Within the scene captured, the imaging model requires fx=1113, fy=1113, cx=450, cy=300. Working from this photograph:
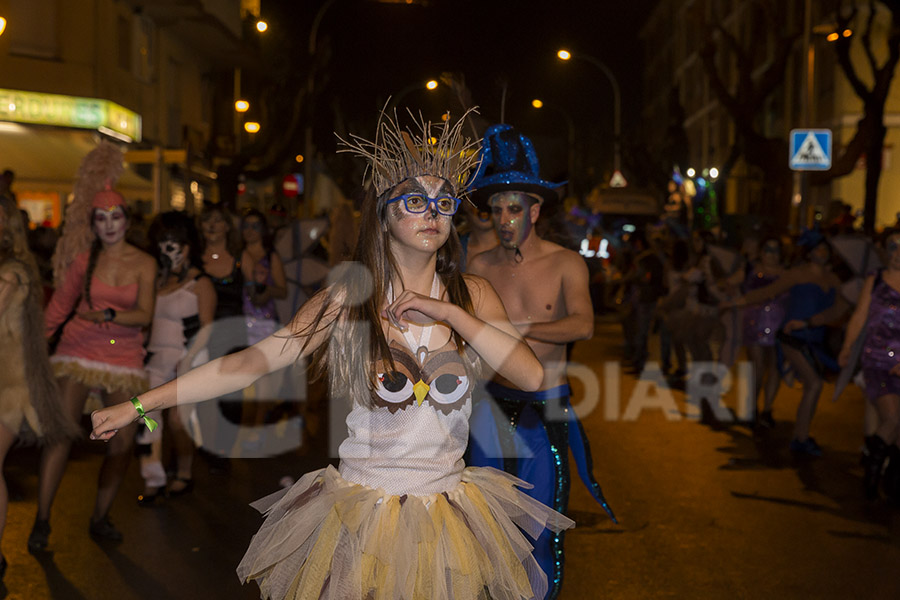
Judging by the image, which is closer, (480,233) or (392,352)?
(392,352)

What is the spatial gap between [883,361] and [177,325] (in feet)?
16.4

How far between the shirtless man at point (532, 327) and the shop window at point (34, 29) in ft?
67.2

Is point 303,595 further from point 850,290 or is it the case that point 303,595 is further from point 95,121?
point 95,121

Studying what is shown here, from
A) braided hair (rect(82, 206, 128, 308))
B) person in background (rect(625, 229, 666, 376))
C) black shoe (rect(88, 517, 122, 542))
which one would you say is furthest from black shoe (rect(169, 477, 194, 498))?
person in background (rect(625, 229, 666, 376))

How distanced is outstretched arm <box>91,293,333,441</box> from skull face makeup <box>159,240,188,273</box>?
15.9 ft

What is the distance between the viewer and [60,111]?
77.5 feet

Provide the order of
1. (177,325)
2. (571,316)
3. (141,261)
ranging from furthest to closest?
(177,325) → (141,261) → (571,316)

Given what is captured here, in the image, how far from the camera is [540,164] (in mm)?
5281

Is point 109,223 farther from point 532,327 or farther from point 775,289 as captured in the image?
point 775,289

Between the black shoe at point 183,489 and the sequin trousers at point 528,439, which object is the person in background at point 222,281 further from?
the sequin trousers at point 528,439

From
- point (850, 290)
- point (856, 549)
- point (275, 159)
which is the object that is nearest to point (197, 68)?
point (275, 159)

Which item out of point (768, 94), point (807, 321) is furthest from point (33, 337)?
point (768, 94)

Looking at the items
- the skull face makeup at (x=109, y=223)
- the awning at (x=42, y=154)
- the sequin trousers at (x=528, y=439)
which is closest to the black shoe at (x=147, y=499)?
the skull face makeup at (x=109, y=223)

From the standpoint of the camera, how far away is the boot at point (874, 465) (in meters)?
7.76
